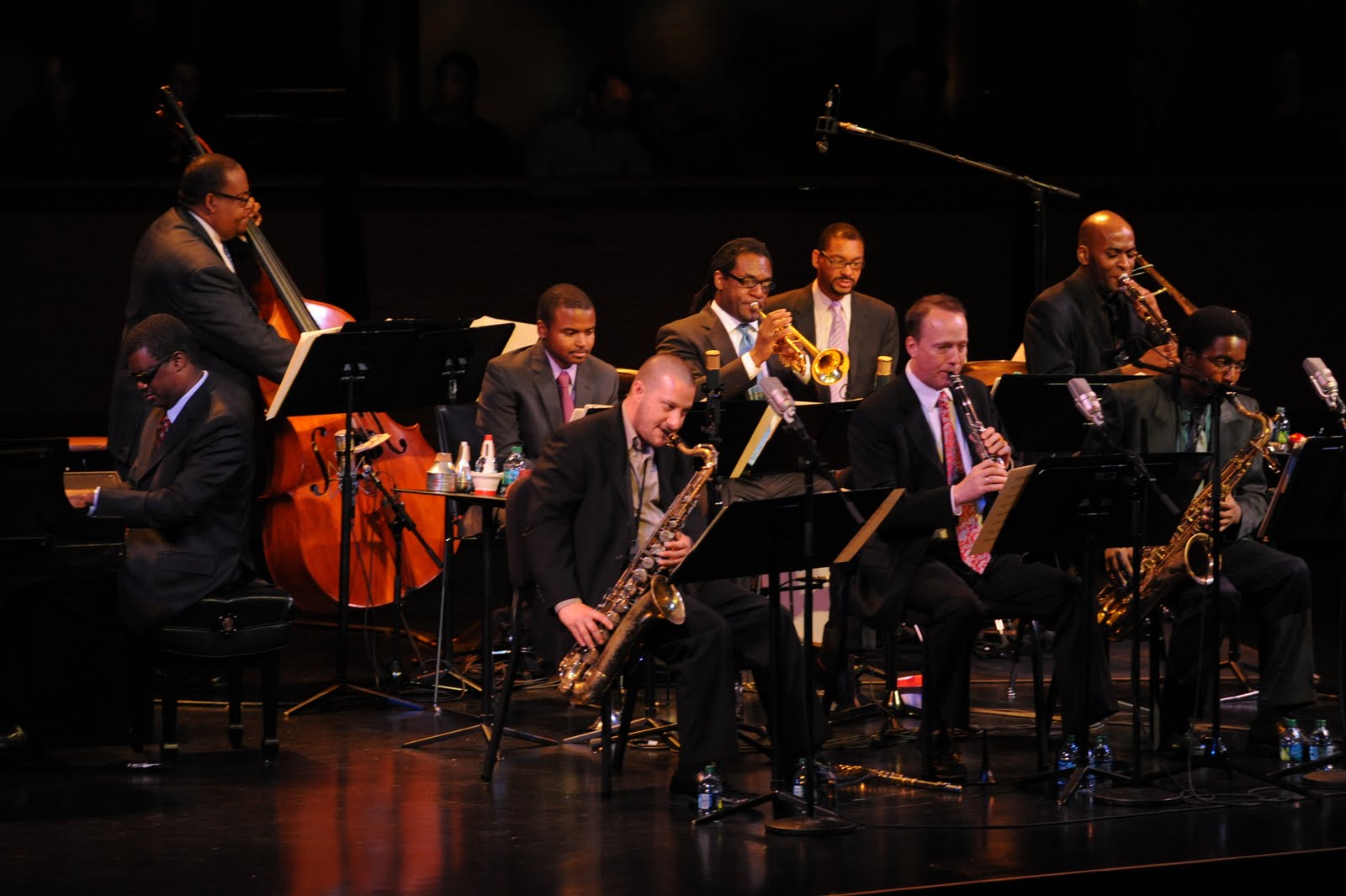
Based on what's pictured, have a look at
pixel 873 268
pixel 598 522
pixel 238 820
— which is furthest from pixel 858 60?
pixel 238 820

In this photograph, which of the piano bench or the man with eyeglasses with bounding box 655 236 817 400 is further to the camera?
the man with eyeglasses with bounding box 655 236 817 400

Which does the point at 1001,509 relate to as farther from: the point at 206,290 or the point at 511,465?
the point at 206,290

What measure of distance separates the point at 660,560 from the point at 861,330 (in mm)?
2372

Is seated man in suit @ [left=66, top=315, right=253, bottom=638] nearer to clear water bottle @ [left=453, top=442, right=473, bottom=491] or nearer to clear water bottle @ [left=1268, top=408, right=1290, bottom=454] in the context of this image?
clear water bottle @ [left=453, top=442, right=473, bottom=491]

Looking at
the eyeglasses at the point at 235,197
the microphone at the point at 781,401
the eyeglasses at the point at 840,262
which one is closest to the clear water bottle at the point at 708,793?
the microphone at the point at 781,401

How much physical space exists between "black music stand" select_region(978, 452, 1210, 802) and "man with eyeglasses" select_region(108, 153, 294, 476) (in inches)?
111

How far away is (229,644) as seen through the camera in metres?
6.07

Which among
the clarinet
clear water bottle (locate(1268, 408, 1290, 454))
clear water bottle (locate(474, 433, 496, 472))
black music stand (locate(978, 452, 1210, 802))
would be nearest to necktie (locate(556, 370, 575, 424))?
clear water bottle (locate(474, 433, 496, 472))

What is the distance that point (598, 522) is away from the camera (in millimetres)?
5723

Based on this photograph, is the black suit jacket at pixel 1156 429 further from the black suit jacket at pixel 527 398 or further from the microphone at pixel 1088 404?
the black suit jacket at pixel 527 398

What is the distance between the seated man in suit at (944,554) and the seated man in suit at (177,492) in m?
1.98

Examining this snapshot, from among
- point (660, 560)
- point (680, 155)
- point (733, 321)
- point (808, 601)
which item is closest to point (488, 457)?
point (660, 560)

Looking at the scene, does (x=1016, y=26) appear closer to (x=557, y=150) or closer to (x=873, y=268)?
(x=873, y=268)

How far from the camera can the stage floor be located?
16.1 feet
